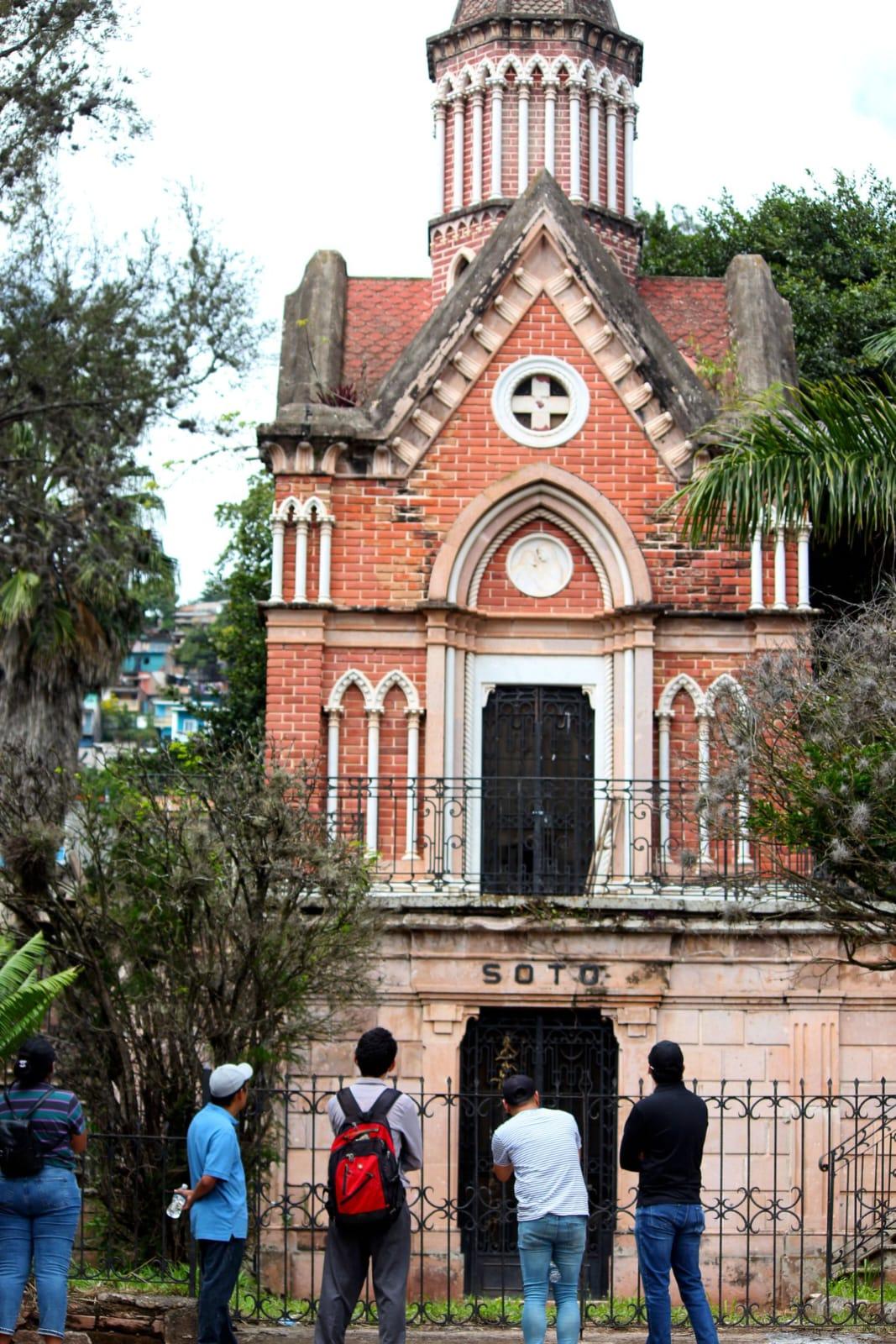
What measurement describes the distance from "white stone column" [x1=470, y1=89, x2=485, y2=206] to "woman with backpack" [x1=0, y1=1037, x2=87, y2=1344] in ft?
61.7

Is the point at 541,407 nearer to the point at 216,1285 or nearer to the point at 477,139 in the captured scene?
the point at 477,139

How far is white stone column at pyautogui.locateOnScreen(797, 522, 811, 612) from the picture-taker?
2045 cm

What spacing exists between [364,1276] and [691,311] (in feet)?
60.3

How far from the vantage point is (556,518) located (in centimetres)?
2111

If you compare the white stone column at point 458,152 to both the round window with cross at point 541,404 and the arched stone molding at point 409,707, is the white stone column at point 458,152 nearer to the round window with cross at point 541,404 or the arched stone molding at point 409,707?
the round window with cross at point 541,404

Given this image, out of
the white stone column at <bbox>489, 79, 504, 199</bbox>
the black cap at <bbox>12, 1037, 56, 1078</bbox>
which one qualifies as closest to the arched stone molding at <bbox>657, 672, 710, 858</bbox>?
the white stone column at <bbox>489, 79, 504, 199</bbox>

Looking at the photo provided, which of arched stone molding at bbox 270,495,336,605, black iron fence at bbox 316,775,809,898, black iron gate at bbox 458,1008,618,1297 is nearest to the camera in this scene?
black iron gate at bbox 458,1008,618,1297

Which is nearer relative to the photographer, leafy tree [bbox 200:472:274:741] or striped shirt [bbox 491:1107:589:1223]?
striped shirt [bbox 491:1107:589:1223]

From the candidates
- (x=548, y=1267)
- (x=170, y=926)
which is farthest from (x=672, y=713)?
(x=548, y=1267)

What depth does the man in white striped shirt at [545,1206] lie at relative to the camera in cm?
925

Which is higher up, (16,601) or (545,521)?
(545,521)

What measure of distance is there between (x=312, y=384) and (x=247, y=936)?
356 inches

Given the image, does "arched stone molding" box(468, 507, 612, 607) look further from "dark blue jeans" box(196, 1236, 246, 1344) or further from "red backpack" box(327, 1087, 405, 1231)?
"red backpack" box(327, 1087, 405, 1231)

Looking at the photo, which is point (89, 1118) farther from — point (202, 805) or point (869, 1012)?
point (869, 1012)
